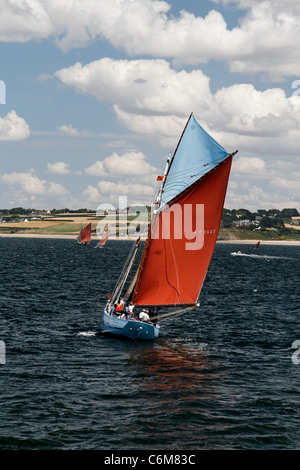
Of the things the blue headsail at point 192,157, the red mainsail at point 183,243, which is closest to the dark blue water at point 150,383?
the red mainsail at point 183,243

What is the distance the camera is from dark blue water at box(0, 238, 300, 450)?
81.9 feet

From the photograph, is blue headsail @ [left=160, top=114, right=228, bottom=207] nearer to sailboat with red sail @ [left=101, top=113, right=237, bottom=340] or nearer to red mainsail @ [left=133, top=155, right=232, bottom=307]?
sailboat with red sail @ [left=101, top=113, right=237, bottom=340]

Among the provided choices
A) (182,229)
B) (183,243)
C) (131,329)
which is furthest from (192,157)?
(131,329)

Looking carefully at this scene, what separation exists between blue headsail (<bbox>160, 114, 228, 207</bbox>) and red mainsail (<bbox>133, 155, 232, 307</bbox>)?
0.56 m

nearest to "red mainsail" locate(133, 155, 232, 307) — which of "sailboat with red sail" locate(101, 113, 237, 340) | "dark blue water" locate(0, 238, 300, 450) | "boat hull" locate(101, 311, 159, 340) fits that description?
"sailboat with red sail" locate(101, 113, 237, 340)

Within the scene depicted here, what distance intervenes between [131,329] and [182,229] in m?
9.10

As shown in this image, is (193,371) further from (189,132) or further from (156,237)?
(189,132)

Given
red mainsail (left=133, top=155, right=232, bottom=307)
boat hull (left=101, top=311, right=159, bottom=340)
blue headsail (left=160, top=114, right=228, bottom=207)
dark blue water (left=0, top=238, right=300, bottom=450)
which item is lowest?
dark blue water (left=0, top=238, right=300, bottom=450)

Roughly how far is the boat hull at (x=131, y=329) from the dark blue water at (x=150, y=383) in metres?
0.77

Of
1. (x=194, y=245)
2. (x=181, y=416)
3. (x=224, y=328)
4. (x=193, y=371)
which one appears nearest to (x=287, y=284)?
(x=224, y=328)

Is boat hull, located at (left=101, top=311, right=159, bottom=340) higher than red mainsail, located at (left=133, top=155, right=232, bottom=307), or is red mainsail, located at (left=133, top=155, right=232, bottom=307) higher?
red mainsail, located at (left=133, top=155, right=232, bottom=307)

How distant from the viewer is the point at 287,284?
303ft

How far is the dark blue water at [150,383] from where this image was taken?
24969 mm
